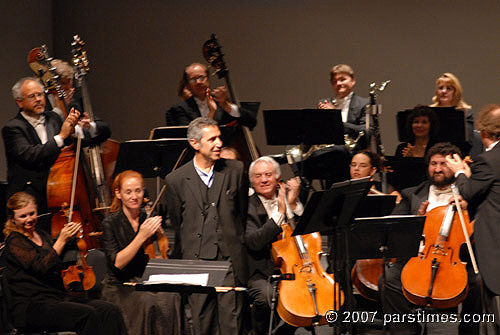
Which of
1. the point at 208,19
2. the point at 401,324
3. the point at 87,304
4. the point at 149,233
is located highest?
the point at 208,19

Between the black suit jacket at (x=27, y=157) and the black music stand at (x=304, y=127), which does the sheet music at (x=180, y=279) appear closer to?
the black suit jacket at (x=27, y=157)

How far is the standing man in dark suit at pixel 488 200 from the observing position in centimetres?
445

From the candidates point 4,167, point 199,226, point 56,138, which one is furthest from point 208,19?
point 199,226

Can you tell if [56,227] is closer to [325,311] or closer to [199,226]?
[199,226]

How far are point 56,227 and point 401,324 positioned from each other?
2.20 metres

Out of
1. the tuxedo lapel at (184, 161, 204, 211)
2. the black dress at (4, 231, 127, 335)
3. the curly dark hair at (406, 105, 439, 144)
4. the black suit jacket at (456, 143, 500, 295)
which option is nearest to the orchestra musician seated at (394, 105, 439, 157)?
the curly dark hair at (406, 105, 439, 144)

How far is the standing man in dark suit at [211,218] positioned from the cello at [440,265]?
980mm

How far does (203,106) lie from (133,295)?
1900 mm

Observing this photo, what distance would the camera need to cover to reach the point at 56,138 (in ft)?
17.1

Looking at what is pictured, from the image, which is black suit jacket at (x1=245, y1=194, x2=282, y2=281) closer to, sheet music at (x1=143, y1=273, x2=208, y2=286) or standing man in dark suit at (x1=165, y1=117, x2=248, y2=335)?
standing man in dark suit at (x1=165, y1=117, x2=248, y2=335)

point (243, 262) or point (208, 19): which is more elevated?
point (208, 19)

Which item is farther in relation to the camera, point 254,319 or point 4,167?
point 4,167

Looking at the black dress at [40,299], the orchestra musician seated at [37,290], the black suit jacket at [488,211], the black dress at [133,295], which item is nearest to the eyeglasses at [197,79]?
the black dress at [133,295]

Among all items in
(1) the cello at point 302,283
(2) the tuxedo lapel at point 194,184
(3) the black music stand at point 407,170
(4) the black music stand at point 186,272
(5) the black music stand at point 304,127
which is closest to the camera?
(4) the black music stand at point 186,272
